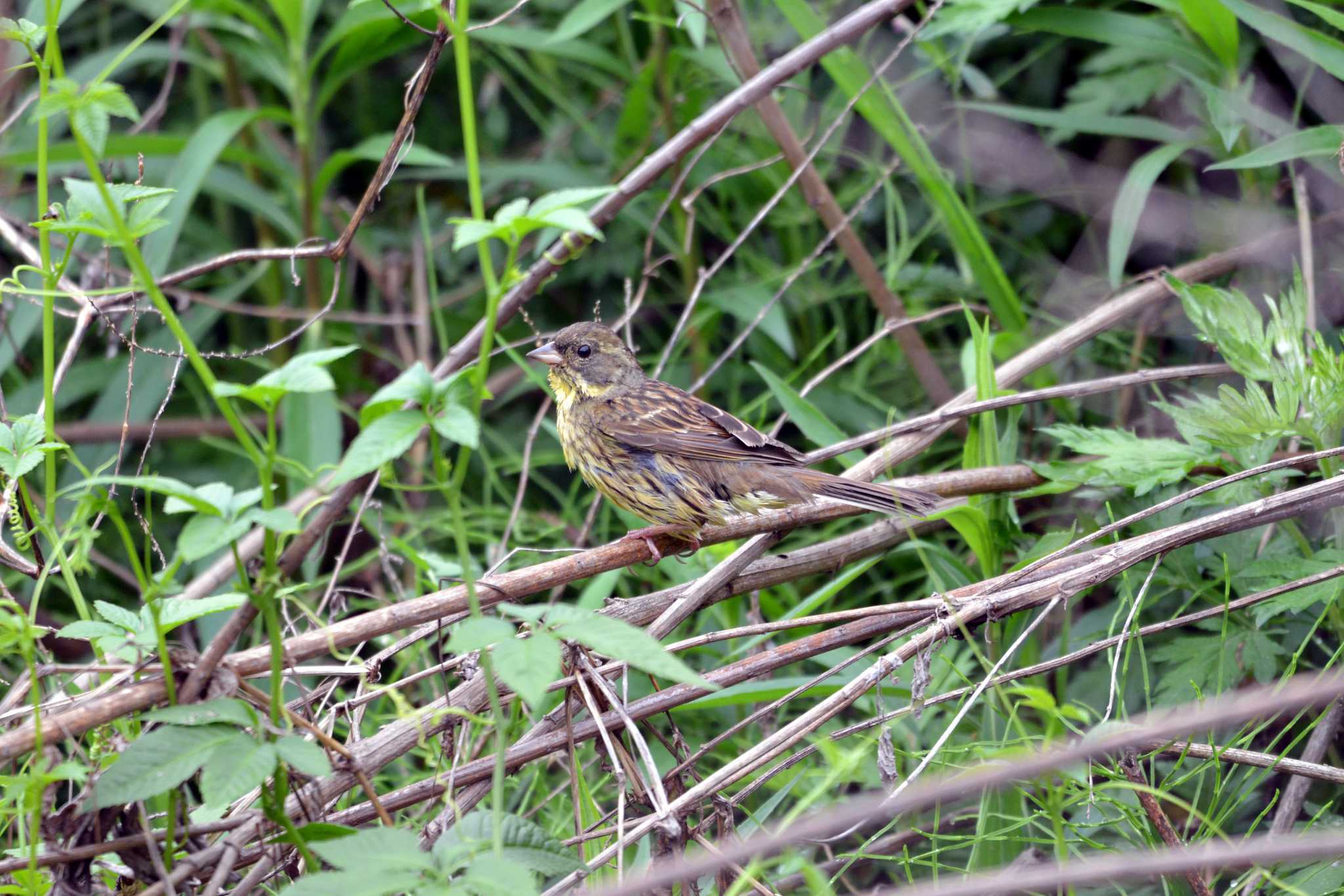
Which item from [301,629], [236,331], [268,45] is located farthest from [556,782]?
[268,45]

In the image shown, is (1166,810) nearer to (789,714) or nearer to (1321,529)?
(1321,529)

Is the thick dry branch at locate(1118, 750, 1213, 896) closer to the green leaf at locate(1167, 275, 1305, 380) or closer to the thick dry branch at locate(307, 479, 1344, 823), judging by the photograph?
the thick dry branch at locate(307, 479, 1344, 823)

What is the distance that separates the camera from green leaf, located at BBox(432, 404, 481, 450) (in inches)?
67.2

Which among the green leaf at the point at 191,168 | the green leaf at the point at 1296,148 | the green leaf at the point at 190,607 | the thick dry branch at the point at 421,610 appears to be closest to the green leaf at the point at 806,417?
the thick dry branch at the point at 421,610

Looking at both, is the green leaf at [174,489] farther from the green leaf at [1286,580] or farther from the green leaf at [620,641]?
the green leaf at [1286,580]

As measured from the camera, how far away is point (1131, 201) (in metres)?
3.81

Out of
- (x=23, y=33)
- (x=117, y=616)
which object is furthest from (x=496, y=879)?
(x=23, y=33)

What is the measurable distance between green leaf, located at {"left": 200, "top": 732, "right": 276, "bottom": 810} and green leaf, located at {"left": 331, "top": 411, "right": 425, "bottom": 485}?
1.67 feet

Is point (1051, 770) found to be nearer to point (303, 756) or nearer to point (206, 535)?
point (303, 756)

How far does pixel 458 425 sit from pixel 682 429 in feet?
6.89

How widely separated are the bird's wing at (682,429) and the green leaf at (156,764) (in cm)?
195

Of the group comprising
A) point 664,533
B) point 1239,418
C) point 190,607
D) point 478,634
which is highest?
point 478,634

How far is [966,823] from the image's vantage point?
3260 mm

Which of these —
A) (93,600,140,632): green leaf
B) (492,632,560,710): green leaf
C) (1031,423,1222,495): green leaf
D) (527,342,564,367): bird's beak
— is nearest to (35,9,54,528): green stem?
(93,600,140,632): green leaf
